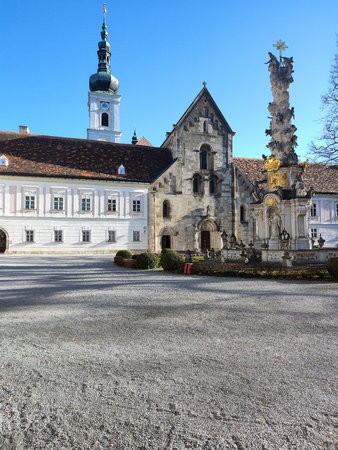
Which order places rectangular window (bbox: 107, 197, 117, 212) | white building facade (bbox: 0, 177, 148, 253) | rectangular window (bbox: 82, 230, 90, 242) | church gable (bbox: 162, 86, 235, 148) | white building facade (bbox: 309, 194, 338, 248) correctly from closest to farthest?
white building facade (bbox: 0, 177, 148, 253) < rectangular window (bbox: 82, 230, 90, 242) < rectangular window (bbox: 107, 197, 117, 212) < church gable (bbox: 162, 86, 235, 148) < white building facade (bbox: 309, 194, 338, 248)

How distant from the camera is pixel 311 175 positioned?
1790 inches

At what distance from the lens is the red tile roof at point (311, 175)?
44031 mm

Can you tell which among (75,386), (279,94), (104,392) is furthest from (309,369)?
(279,94)

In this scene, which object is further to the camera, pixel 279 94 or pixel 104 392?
pixel 279 94

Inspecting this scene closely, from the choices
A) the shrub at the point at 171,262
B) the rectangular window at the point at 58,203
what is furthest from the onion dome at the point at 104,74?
the shrub at the point at 171,262

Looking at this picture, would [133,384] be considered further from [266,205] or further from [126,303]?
[266,205]

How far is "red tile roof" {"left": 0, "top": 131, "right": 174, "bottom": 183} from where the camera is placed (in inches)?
1401

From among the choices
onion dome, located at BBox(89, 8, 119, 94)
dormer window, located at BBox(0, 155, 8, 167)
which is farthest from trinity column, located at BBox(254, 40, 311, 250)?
onion dome, located at BBox(89, 8, 119, 94)

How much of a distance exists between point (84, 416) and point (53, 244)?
33.7 meters

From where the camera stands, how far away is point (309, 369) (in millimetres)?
4387

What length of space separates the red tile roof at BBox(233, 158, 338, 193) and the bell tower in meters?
28.5

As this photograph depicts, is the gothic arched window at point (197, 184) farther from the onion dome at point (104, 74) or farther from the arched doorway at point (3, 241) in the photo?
the onion dome at point (104, 74)

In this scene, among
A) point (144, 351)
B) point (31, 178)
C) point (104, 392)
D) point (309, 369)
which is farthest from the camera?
point (31, 178)

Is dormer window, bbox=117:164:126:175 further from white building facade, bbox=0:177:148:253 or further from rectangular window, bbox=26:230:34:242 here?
rectangular window, bbox=26:230:34:242
